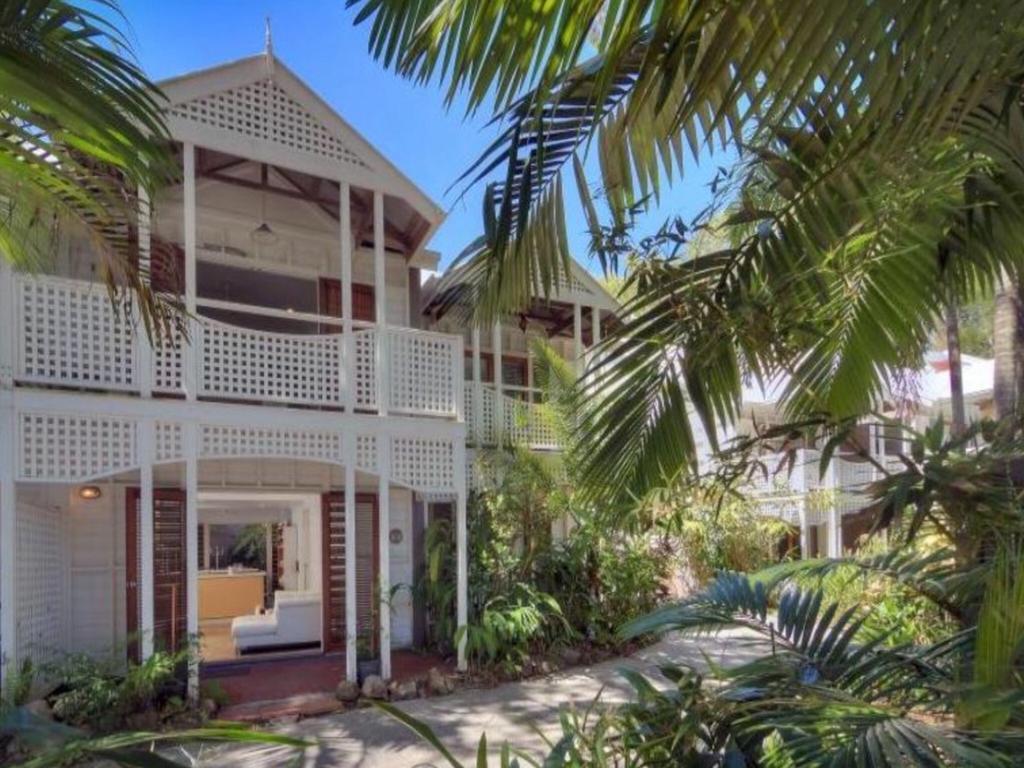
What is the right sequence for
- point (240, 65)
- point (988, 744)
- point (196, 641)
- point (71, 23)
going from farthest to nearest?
point (240, 65)
point (196, 641)
point (71, 23)
point (988, 744)

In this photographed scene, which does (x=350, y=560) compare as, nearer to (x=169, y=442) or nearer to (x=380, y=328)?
(x=169, y=442)

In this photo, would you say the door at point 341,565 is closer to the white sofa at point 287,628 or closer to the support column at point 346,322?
the white sofa at point 287,628

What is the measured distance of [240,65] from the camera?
8.12 metres

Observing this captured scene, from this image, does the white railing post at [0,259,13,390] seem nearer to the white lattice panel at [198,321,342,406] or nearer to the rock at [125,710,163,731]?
the white lattice panel at [198,321,342,406]

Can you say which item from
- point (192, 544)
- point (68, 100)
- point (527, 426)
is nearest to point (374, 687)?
point (192, 544)

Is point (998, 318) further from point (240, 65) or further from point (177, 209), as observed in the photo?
point (177, 209)

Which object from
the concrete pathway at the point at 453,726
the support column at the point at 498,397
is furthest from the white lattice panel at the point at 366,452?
the support column at the point at 498,397

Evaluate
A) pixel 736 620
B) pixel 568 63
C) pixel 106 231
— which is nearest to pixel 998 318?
pixel 736 620

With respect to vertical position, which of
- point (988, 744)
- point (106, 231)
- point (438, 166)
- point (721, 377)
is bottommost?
point (988, 744)

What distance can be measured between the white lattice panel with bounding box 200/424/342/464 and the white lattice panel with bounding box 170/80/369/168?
3104 millimetres

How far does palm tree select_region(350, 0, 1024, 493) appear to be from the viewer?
1.39m

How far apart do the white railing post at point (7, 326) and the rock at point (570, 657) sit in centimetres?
669

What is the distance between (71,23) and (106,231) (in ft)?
5.37

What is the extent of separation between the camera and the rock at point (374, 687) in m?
8.17
